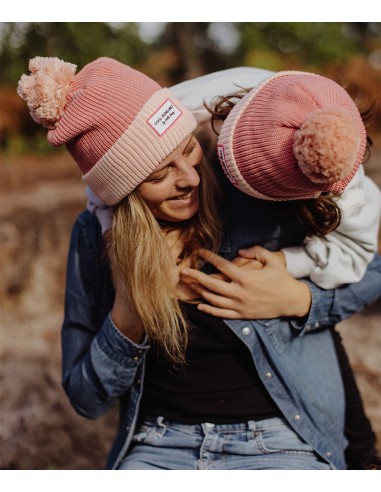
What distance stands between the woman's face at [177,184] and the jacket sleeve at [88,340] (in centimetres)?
40

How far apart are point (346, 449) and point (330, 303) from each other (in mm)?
575

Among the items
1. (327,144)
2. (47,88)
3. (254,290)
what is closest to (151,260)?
(254,290)

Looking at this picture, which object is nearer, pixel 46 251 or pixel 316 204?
pixel 316 204

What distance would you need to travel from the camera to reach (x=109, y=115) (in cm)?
158

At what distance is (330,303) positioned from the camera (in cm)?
183

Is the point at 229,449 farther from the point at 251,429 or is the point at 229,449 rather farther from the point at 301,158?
the point at 301,158

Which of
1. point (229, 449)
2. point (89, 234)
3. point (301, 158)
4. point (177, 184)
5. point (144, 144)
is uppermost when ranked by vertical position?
point (301, 158)

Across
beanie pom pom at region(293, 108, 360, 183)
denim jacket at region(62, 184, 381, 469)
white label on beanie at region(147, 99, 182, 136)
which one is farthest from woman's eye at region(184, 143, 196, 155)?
beanie pom pom at region(293, 108, 360, 183)

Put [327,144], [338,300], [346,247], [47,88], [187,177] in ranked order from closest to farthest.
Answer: [327,144] < [47,88] < [187,177] < [346,247] < [338,300]

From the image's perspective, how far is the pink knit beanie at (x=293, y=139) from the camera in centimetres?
125

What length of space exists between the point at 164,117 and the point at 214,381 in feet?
2.81

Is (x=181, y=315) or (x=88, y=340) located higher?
(x=181, y=315)
